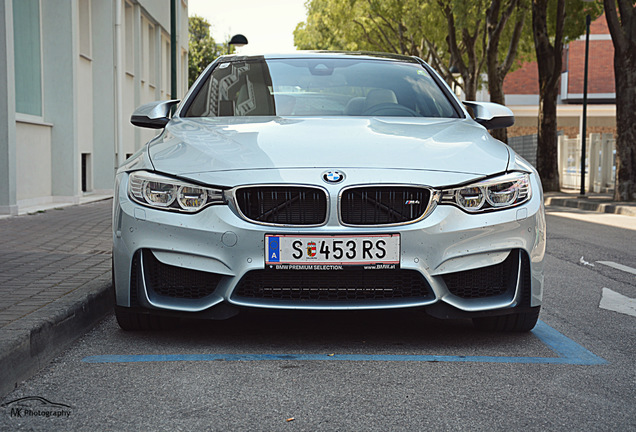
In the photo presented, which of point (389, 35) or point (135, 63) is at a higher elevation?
point (389, 35)

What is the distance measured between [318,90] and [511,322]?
202cm

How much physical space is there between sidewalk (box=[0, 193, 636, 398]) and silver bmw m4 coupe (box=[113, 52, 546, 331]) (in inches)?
14.4

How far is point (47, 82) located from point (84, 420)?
1228 centimetres

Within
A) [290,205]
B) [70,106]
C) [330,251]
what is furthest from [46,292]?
[70,106]

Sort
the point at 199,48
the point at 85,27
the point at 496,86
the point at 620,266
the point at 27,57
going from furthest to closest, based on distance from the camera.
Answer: the point at 199,48 → the point at 496,86 → the point at 85,27 → the point at 27,57 → the point at 620,266

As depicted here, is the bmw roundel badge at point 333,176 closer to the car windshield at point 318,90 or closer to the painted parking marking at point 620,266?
the car windshield at point 318,90

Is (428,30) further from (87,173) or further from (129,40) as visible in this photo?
(87,173)

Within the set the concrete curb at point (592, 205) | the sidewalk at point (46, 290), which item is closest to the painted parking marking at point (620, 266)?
the sidewalk at point (46, 290)

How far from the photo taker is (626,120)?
1862 centimetres

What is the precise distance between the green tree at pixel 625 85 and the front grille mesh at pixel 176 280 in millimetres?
15998

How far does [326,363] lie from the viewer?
4098 millimetres

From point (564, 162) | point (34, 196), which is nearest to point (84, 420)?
point (34, 196)

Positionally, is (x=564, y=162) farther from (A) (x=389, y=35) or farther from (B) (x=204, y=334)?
(B) (x=204, y=334)

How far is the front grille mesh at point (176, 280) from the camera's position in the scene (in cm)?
428
